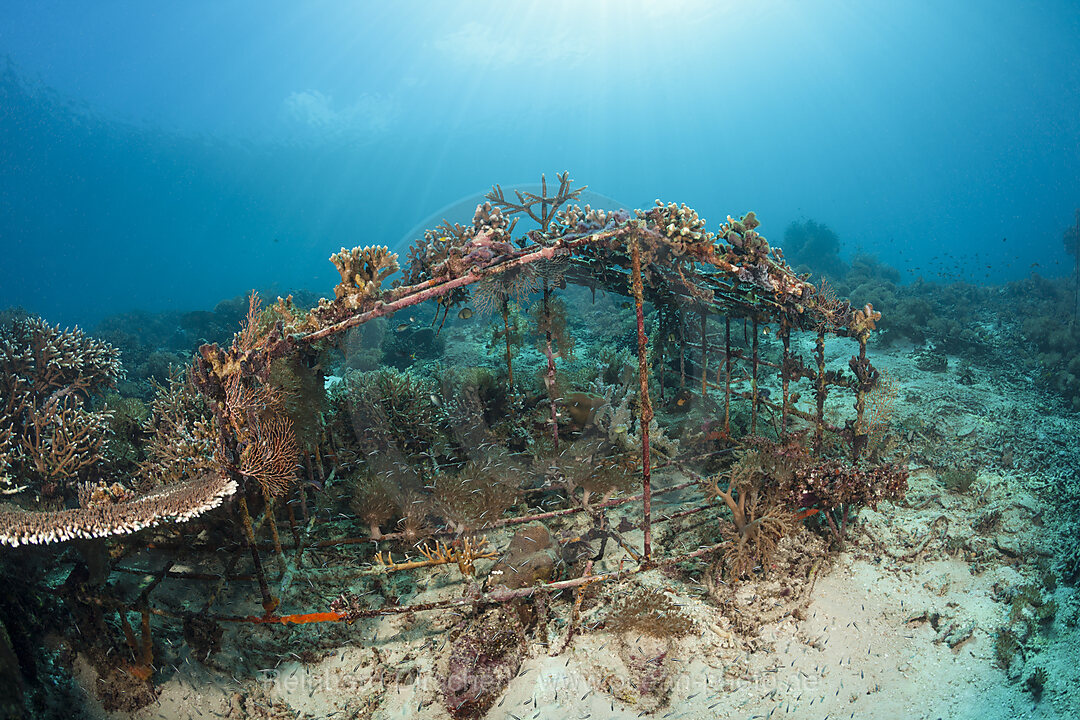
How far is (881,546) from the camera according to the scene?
6387mm

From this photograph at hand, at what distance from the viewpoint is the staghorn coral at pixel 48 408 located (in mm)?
5332

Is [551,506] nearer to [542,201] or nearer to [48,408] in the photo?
[542,201]

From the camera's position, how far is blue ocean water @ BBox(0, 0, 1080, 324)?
360ft

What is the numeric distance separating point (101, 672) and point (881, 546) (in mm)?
9246

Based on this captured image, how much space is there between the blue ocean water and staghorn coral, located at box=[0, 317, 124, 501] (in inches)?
3721

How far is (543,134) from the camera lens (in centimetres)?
16662

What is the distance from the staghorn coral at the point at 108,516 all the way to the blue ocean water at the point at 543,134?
313 ft

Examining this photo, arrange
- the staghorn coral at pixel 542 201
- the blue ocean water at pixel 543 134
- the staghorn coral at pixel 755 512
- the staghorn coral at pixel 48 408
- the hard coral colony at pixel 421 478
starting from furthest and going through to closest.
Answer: the blue ocean water at pixel 543 134 → the staghorn coral at pixel 542 201 → the staghorn coral at pixel 755 512 → the staghorn coral at pixel 48 408 → the hard coral colony at pixel 421 478

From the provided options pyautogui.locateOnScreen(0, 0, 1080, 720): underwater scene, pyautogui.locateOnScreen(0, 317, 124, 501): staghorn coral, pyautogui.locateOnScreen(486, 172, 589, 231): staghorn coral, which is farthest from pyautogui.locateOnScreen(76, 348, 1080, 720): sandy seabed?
pyautogui.locateOnScreen(486, 172, 589, 231): staghorn coral

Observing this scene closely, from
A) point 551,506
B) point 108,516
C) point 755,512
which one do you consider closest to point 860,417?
point 755,512

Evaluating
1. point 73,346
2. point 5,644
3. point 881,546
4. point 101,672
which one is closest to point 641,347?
point 881,546

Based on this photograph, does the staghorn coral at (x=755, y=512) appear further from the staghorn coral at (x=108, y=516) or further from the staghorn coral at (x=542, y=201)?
the staghorn coral at (x=108, y=516)

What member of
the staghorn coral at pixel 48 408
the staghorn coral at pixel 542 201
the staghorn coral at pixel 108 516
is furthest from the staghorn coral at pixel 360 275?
the staghorn coral at pixel 48 408

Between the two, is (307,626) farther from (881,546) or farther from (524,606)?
(881,546)
